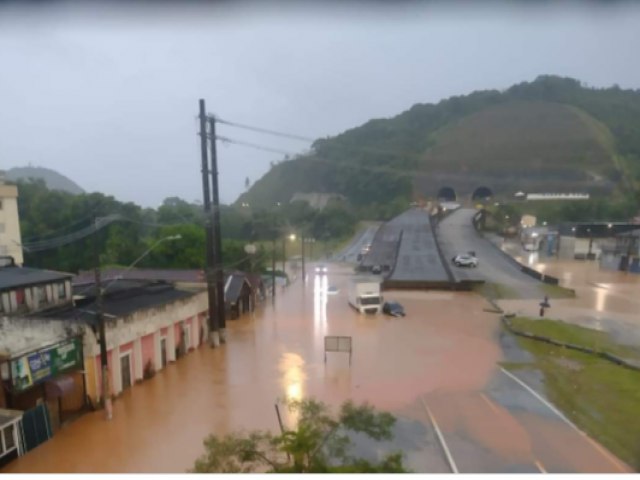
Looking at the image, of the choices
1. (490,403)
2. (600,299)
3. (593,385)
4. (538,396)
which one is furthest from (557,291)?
(490,403)

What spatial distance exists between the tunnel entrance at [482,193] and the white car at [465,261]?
16.2m

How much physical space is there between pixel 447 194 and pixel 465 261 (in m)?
18.3

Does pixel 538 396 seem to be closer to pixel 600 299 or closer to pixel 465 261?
pixel 600 299

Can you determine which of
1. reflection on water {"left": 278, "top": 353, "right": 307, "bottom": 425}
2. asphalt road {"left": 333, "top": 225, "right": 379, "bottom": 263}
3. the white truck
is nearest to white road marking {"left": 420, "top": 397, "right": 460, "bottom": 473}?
reflection on water {"left": 278, "top": 353, "right": 307, "bottom": 425}

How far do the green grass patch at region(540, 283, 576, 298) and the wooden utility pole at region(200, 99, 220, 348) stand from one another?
11025 millimetres

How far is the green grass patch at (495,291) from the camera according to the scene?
14.5m

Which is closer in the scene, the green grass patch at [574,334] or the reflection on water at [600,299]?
the green grass patch at [574,334]

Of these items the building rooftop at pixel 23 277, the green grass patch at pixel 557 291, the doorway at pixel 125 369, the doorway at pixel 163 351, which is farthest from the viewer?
the green grass patch at pixel 557 291

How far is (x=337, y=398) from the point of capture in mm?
6234

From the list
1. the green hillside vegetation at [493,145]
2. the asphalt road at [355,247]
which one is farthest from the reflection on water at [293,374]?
the green hillside vegetation at [493,145]

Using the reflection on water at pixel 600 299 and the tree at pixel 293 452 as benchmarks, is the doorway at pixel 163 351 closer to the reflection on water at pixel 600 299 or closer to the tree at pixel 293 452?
the tree at pixel 293 452

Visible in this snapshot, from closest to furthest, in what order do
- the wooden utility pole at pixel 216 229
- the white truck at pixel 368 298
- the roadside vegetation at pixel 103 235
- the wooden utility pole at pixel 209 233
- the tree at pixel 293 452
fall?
the tree at pixel 293 452
the wooden utility pole at pixel 209 233
the wooden utility pole at pixel 216 229
the white truck at pixel 368 298
the roadside vegetation at pixel 103 235

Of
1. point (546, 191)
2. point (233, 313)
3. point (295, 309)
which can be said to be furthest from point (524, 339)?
point (546, 191)

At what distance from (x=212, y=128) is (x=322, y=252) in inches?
755
